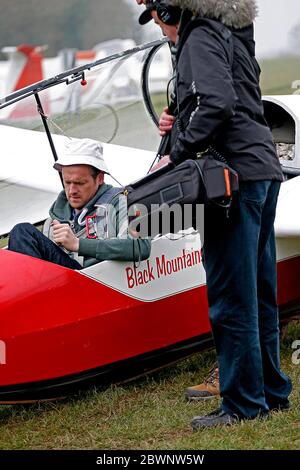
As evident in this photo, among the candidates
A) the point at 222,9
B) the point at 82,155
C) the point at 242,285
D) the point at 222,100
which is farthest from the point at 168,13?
the point at 242,285

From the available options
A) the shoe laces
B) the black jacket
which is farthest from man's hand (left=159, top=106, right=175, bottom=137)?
the shoe laces

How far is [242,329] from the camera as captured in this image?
12.9 feet

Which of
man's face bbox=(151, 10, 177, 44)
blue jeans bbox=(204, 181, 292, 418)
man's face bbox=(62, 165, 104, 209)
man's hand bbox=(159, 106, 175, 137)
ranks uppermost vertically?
man's face bbox=(151, 10, 177, 44)

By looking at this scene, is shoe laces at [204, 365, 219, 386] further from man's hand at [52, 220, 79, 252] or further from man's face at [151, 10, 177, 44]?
man's face at [151, 10, 177, 44]

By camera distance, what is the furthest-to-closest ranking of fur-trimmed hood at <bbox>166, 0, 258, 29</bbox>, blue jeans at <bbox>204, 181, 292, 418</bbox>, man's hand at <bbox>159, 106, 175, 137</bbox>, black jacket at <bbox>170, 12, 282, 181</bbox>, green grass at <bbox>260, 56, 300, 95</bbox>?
green grass at <bbox>260, 56, 300, 95</bbox>
man's hand at <bbox>159, 106, 175, 137</bbox>
blue jeans at <bbox>204, 181, 292, 418</bbox>
fur-trimmed hood at <bbox>166, 0, 258, 29</bbox>
black jacket at <bbox>170, 12, 282, 181</bbox>

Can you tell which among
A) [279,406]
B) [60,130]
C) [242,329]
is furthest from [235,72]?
[60,130]

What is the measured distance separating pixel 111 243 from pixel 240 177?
3.10ft

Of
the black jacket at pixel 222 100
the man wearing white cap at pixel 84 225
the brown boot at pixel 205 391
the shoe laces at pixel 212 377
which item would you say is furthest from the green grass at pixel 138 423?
the black jacket at pixel 222 100

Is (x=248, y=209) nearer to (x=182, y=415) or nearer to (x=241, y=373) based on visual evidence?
(x=241, y=373)

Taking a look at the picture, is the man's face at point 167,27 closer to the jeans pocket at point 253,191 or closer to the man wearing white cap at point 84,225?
the jeans pocket at point 253,191

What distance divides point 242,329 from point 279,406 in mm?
468

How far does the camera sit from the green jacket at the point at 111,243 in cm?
447

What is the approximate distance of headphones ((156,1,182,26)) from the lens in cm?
380

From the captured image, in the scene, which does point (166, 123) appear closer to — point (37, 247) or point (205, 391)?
point (37, 247)
